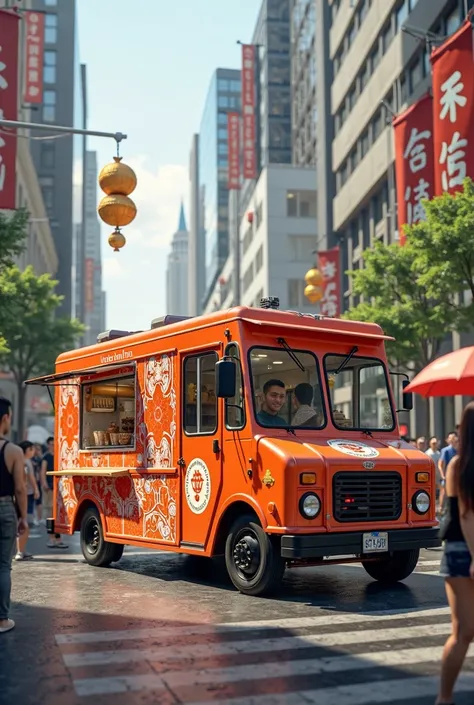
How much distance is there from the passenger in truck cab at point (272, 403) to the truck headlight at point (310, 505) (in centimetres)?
99

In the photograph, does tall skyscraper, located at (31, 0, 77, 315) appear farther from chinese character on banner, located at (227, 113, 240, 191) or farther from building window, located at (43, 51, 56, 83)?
chinese character on banner, located at (227, 113, 240, 191)

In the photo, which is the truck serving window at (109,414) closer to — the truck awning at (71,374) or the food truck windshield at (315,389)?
the truck awning at (71,374)

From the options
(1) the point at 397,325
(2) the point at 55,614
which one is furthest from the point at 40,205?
(2) the point at 55,614

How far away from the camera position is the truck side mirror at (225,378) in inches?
352

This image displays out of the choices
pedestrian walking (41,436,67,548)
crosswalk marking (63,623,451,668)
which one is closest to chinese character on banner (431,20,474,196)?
pedestrian walking (41,436,67,548)

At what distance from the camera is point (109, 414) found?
12273 millimetres

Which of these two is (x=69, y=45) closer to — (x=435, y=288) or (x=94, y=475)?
(x=435, y=288)

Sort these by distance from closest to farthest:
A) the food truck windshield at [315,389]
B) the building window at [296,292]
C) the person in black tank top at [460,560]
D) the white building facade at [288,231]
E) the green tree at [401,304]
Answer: the person in black tank top at [460,560] < the food truck windshield at [315,389] < the green tree at [401,304] < the building window at [296,292] < the white building facade at [288,231]

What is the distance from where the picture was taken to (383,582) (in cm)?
1021

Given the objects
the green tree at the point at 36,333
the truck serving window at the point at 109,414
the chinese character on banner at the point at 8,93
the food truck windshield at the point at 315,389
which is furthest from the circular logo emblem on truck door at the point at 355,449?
the green tree at the point at 36,333

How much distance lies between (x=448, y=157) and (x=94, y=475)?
1345 centimetres

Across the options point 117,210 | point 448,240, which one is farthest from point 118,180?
point 448,240

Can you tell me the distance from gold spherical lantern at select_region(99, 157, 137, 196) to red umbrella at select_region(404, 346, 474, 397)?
15.2 feet

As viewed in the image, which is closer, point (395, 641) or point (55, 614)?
point (395, 641)
